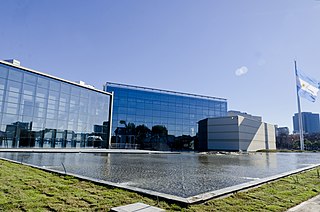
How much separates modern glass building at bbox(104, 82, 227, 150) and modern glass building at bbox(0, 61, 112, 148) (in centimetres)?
622

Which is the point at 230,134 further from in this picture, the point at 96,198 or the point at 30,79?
the point at 96,198

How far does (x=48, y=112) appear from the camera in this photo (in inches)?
1283

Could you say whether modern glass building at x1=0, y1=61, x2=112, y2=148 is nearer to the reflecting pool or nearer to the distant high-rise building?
the reflecting pool

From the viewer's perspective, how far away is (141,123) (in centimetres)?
5009

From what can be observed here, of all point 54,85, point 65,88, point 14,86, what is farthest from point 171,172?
point 65,88

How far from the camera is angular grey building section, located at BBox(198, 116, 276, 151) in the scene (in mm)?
47622

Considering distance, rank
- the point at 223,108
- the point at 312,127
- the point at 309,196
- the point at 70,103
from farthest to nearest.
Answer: the point at 312,127
the point at 223,108
the point at 70,103
the point at 309,196

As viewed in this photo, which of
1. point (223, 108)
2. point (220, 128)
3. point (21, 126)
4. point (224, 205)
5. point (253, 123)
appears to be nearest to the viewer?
point (224, 205)

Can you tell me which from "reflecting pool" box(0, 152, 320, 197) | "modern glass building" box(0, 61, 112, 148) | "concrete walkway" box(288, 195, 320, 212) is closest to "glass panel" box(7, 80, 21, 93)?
"modern glass building" box(0, 61, 112, 148)

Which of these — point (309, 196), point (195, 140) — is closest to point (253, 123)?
point (195, 140)

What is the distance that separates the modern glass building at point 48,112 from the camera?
2814 cm

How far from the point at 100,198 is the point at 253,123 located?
53047mm

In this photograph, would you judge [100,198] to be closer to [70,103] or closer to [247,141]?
[70,103]

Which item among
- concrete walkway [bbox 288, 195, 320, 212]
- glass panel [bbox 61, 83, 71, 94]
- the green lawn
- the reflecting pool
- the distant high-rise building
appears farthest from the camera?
the distant high-rise building
